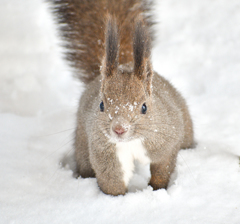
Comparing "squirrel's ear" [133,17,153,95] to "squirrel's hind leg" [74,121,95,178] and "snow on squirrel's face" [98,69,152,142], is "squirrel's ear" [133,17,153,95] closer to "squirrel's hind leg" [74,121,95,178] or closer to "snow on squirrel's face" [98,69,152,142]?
"snow on squirrel's face" [98,69,152,142]

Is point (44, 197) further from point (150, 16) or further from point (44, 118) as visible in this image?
point (150, 16)

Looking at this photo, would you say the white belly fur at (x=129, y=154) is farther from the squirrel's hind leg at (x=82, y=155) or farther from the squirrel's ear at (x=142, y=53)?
the squirrel's hind leg at (x=82, y=155)

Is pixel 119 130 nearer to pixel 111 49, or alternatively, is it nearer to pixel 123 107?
pixel 123 107

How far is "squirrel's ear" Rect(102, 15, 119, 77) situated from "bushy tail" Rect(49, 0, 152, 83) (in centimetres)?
95

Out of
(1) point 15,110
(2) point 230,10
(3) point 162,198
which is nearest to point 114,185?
(3) point 162,198

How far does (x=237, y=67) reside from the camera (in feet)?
13.3

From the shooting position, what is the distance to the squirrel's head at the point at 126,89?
2.12m

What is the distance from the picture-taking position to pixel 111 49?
223 cm

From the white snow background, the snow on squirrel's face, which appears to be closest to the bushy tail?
the white snow background

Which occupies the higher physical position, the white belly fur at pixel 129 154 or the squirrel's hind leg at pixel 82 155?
the white belly fur at pixel 129 154

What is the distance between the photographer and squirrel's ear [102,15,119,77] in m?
2.21

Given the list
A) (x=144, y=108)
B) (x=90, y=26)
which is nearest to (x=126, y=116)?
(x=144, y=108)

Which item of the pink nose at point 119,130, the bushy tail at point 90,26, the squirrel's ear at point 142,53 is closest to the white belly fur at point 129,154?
the pink nose at point 119,130

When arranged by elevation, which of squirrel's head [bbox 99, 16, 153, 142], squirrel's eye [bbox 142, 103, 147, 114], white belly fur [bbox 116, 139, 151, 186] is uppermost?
squirrel's head [bbox 99, 16, 153, 142]
